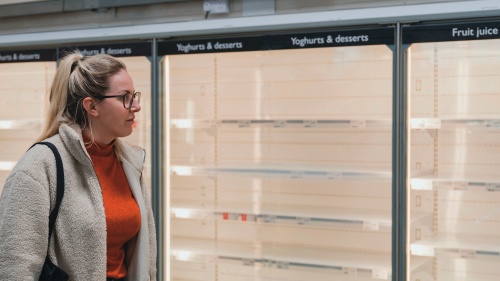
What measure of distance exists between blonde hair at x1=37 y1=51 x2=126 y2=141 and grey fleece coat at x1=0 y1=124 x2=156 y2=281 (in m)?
0.06

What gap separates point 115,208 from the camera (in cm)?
Result: 206

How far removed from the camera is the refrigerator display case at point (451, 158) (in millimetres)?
3416

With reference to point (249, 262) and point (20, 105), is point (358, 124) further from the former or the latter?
point (20, 105)

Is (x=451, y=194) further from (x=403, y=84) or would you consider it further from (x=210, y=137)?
(x=210, y=137)

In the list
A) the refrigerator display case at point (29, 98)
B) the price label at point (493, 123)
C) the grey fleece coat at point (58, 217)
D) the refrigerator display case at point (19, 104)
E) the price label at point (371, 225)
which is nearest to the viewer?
the grey fleece coat at point (58, 217)

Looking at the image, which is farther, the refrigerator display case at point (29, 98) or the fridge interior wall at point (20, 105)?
the fridge interior wall at point (20, 105)

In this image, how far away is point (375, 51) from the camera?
3.74 m

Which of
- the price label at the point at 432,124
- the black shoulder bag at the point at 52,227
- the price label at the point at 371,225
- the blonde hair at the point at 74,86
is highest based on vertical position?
the blonde hair at the point at 74,86

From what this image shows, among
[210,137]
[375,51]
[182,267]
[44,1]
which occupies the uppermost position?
[44,1]

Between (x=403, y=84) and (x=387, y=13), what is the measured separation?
0.38 m

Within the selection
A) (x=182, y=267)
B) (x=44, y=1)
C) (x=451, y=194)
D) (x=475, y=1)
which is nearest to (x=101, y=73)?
(x=475, y=1)

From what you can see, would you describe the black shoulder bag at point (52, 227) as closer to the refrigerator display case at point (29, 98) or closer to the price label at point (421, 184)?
the price label at point (421, 184)

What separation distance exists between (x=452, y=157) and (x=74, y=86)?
231 cm

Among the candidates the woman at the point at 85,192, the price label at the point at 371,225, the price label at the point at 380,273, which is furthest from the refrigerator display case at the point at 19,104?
the woman at the point at 85,192
